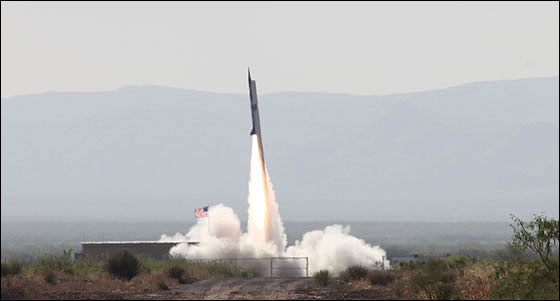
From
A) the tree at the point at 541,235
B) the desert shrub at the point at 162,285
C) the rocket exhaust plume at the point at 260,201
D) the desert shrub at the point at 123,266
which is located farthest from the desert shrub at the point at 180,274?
the rocket exhaust plume at the point at 260,201

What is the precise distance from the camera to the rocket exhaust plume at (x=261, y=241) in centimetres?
8419

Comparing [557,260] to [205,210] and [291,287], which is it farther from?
[205,210]

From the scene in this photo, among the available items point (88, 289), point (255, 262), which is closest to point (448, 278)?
point (88, 289)

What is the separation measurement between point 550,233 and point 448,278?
5085 millimetres

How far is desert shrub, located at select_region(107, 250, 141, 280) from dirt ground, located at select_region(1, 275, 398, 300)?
1.07 meters

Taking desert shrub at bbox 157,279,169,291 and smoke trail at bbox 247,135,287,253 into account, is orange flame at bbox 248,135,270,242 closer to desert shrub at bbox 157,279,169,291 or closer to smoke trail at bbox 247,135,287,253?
smoke trail at bbox 247,135,287,253

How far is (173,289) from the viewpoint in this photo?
4941 centimetres

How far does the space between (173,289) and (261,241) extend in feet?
131

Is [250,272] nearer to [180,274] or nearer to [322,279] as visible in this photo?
[180,274]

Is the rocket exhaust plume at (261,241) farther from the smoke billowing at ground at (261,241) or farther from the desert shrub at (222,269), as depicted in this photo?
the desert shrub at (222,269)

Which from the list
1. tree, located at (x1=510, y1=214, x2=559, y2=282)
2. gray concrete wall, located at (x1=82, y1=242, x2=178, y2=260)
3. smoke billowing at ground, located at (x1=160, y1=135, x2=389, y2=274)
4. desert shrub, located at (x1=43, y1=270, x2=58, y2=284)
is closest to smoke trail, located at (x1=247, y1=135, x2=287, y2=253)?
smoke billowing at ground, located at (x1=160, y1=135, x2=389, y2=274)

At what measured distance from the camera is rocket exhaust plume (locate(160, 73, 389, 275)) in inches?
3314

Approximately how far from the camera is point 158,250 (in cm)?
9494

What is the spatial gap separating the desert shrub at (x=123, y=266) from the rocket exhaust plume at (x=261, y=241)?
26.0m
